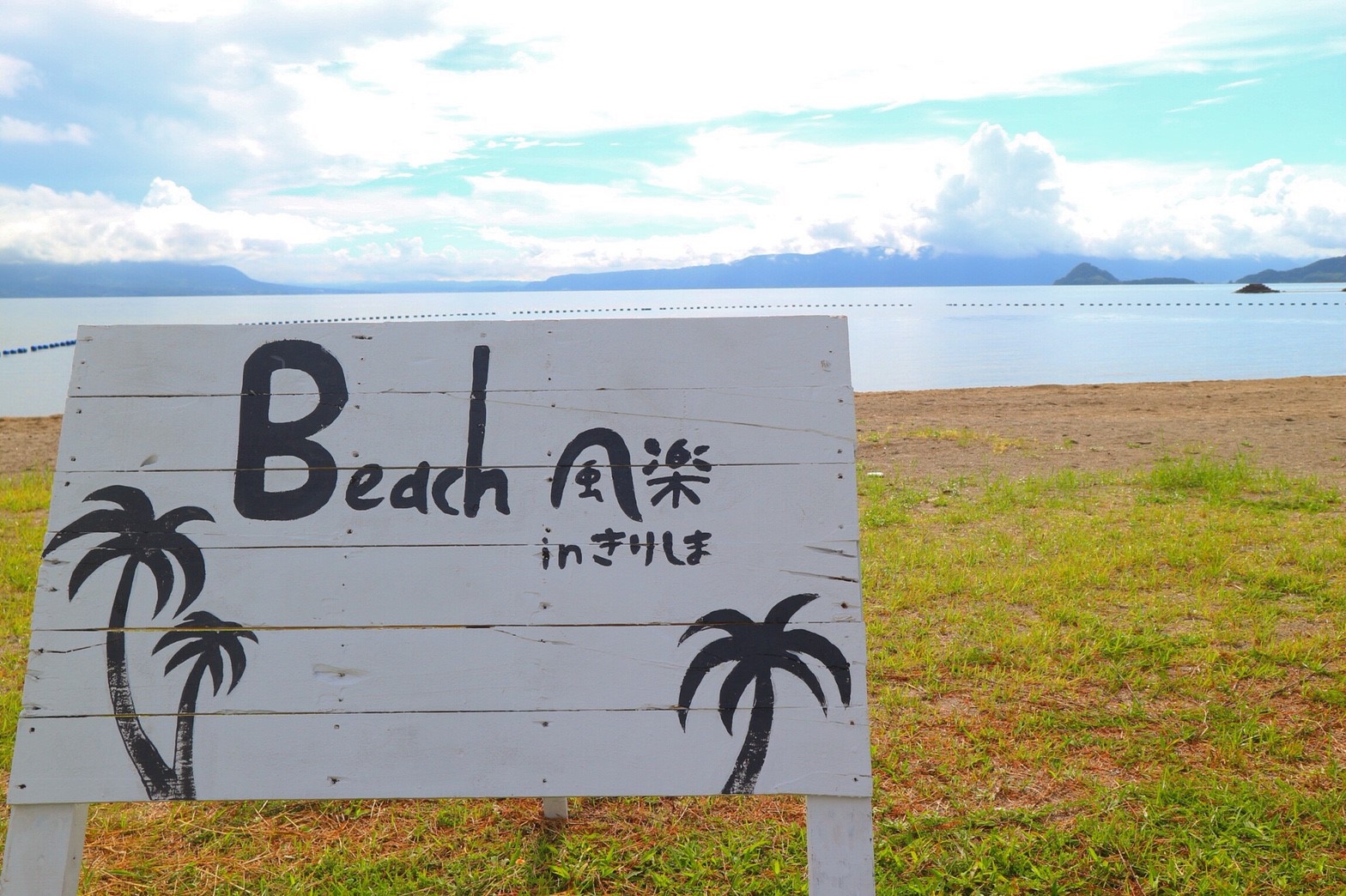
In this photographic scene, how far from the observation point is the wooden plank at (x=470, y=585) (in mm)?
2396

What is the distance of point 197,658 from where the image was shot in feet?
7.91

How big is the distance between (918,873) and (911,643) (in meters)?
1.74

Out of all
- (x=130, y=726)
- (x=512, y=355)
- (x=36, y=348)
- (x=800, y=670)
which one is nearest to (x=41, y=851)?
(x=130, y=726)

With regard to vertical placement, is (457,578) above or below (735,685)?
above

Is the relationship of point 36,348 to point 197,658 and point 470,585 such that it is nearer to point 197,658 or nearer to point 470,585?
point 197,658

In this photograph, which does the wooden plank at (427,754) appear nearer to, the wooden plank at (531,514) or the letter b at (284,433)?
the wooden plank at (531,514)

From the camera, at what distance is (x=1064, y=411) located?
1402cm

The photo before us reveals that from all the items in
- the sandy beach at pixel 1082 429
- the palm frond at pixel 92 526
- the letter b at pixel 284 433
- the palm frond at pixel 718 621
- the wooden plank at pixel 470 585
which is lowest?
the palm frond at pixel 718 621

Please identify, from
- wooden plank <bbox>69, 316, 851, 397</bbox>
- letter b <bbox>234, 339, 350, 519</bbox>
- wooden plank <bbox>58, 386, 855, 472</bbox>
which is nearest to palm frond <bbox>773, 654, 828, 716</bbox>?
wooden plank <bbox>58, 386, 855, 472</bbox>

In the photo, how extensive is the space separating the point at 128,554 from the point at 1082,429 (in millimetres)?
11009

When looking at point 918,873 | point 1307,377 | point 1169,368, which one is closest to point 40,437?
point 918,873

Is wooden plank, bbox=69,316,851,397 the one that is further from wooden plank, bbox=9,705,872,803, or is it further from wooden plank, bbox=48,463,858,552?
wooden plank, bbox=9,705,872,803

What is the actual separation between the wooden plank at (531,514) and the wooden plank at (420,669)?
231mm

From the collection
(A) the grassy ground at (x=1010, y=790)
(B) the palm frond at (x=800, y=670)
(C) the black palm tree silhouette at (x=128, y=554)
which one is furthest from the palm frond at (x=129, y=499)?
(B) the palm frond at (x=800, y=670)
